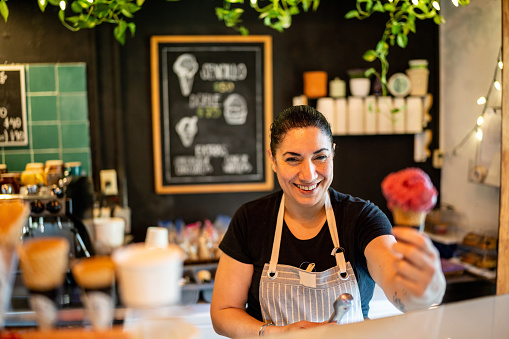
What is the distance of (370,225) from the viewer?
5.36ft

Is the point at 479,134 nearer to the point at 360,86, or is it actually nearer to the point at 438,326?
the point at 360,86

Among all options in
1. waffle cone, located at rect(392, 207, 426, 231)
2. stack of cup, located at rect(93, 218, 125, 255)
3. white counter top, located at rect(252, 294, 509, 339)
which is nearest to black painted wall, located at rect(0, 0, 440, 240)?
stack of cup, located at rect(93, 218, 125, 255)

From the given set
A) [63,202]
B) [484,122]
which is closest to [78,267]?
[63,202]

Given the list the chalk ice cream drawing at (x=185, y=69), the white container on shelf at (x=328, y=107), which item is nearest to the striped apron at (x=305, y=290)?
the white container on shelf at (x=328, y=107)

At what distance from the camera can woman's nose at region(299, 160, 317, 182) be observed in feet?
5.33

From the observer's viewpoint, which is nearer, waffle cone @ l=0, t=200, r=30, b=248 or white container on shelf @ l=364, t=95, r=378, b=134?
waffle cone @ l=0, t=200, r=30, b=248

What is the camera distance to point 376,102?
341 centimetres

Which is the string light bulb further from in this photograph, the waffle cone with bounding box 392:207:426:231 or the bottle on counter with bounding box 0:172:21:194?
the bottle on counter with bounding box 0:172:21:194

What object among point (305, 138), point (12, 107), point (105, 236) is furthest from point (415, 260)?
point (12, 107)

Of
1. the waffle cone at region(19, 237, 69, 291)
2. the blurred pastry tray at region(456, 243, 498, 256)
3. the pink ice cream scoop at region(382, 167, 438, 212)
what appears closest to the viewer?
the waffle cone at region(19, 237, 69, 291)

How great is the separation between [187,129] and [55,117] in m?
0.90

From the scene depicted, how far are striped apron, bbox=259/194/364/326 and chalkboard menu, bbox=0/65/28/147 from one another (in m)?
2.21

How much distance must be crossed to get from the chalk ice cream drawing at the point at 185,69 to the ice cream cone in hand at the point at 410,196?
247 centimetres

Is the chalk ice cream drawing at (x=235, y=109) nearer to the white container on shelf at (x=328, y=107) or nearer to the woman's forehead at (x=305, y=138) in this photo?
the white container on shelf at (x=328, y=107)
